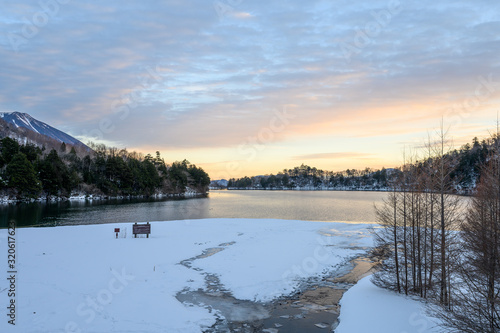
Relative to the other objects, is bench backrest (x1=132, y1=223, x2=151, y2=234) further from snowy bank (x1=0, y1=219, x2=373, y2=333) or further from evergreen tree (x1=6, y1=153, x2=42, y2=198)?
evergreen tree (x1=6, y1=153, x2=42, y2=198)

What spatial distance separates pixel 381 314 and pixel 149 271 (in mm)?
9676

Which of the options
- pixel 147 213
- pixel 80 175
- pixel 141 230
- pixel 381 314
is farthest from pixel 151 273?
pixel 80 175

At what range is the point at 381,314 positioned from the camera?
9.81m

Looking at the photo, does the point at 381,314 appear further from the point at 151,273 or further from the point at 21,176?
the point at 21,176

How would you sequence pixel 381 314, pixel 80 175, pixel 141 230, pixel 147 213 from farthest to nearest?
pixel 80 175, pixel 147 213, pixel 141 230, pixel 381 314

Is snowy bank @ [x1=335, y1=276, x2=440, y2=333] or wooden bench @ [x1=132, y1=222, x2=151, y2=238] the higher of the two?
wooden bench @ [x1=132, y1=222, x2=151, y2=238]

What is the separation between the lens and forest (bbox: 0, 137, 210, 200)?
64188 mm

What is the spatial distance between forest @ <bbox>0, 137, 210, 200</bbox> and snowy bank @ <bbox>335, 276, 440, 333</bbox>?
241 feet

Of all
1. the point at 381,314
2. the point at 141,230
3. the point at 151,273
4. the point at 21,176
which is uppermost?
the point at 21,176

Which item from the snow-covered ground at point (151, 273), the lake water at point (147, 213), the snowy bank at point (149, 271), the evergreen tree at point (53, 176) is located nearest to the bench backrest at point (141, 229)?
the snowy bank at point (149, 271)

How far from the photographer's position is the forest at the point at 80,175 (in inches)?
2527

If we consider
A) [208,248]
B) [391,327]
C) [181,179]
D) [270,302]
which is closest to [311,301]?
[270,302]

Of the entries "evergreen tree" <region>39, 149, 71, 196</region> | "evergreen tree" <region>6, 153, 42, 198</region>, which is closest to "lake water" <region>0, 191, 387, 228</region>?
"evergreen tree" <region>6, 153, 42, 198</region>

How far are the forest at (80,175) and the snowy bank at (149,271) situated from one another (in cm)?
Result: 5165
